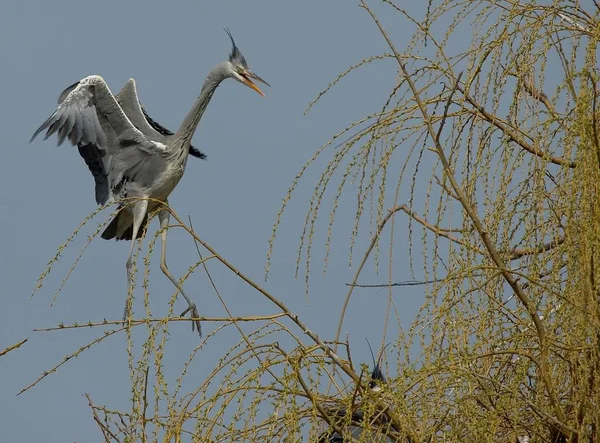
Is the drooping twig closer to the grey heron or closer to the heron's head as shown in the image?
the grey heron

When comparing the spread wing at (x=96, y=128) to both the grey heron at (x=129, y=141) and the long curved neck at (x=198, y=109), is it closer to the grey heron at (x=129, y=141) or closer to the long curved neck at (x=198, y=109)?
the grey heron at (x=129, y=141)

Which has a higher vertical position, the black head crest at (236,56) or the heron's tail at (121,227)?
the black head crest at (236,56)

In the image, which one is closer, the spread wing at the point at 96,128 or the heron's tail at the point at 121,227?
the spread wing at the point at 96,128

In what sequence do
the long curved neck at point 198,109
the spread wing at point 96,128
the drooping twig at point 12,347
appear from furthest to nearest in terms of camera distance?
the long curved neck at point 198,109, the spread wing at point 96,128, the drooping twig at point 12,347

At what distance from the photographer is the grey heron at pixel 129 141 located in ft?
15.7

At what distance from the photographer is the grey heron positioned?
479cm

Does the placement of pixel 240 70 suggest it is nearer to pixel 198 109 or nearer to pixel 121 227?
pixel 198 109

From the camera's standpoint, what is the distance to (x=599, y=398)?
170cm

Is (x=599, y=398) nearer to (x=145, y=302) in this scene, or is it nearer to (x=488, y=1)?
(x=145, y=302)

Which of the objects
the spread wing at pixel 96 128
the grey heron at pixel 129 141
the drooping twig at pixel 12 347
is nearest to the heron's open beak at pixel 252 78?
the grey heron at pixel 129 141

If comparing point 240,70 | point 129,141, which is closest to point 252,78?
point 240,70

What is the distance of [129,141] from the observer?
16.7ft

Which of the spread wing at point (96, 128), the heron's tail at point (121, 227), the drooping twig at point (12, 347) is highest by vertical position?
the spread wing at point (96, 128)

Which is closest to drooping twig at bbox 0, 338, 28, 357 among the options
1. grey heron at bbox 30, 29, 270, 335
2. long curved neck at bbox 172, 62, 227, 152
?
grey heron at bbox 30, 29, 270, 335
